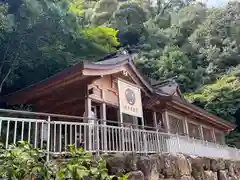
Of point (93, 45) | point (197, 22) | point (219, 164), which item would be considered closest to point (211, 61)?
point (197, 22)

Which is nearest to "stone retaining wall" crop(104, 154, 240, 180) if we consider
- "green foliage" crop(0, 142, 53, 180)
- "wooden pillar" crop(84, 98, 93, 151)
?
"wooden pillar" crop(84, 98, 93, 151)

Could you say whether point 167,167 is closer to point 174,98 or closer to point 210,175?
point 210,175

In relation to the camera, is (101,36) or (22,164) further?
(101,36)

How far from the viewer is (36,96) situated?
973 cm

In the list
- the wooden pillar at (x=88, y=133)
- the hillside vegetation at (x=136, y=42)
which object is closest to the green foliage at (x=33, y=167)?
the wooden pillar at (x=88, y=133)

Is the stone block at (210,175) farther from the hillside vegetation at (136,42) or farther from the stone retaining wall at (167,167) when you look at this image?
the hillside vegetation at (136,42)

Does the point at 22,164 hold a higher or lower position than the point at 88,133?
lower

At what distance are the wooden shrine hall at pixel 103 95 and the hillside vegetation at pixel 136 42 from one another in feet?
10.4

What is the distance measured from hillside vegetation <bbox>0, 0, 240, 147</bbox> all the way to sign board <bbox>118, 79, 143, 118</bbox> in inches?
199

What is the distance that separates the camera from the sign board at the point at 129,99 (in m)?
9.12

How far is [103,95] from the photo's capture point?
379 inches

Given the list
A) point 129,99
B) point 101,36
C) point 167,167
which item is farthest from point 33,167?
point 101,36

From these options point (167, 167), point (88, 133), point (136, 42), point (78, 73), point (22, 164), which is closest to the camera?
point (22, 164)

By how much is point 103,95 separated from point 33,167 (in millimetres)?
5643
